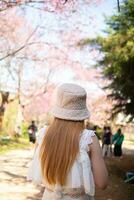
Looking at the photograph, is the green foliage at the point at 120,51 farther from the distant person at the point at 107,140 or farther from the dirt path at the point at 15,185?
the dirt path at the point at 15,185

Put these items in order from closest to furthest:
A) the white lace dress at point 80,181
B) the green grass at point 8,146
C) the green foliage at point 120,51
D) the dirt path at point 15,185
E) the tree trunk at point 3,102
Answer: the white lace dress at point 80,181 → the dirt path at point 15,185 → the green foliage at point 120,51 → the green grass at point 8,146 → the tree trunk at point 3,102

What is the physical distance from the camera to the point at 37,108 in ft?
172

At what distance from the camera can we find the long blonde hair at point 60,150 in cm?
315

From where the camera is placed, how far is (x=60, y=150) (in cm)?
316

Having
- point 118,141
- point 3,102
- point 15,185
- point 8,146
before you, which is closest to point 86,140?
point 15,185

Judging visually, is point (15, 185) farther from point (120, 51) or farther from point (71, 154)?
A: point (71, 154)

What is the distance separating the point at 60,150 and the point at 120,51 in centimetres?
1206

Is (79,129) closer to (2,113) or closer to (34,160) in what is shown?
(34,160)

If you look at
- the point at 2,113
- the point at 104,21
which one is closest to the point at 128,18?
the point at 104,21

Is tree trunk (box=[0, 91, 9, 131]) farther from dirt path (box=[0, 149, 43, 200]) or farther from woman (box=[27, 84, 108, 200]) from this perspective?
woman (box=[27, 84, 108, 200])

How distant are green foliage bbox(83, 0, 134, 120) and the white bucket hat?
455 inches

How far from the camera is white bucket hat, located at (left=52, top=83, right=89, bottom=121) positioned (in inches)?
127

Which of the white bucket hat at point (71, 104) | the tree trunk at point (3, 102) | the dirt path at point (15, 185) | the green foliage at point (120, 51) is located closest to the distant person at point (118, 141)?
the green foliage at point (120, 51)

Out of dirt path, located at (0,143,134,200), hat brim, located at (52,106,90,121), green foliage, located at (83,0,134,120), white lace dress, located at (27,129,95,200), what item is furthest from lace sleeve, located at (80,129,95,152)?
green foliage, located at (83,0,134,120)
